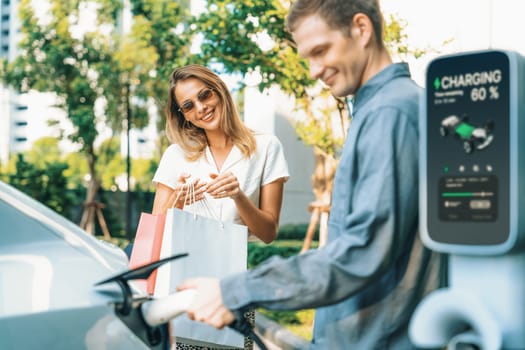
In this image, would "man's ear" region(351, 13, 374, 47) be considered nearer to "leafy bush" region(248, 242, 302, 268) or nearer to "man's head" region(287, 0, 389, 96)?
"man's head" region(287, 0, 389, 96)

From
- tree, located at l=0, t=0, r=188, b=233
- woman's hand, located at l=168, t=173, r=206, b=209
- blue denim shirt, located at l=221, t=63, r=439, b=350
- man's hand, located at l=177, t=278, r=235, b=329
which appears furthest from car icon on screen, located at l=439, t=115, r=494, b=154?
tree, located at l=0, t=0, r=188, b=233

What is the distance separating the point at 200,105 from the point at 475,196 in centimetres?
171

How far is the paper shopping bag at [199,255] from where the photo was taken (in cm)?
232

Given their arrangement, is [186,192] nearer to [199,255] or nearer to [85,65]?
[199,255]

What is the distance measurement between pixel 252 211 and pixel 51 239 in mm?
955

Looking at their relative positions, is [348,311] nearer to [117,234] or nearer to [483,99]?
[483,99]

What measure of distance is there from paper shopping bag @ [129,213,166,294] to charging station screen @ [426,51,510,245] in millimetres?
1356

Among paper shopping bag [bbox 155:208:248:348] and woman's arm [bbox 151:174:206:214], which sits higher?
woman's arm [bbox 151:174:206:214]

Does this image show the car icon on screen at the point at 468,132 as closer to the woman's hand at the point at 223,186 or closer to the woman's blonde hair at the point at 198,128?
the woman's hand at the point at 223,186

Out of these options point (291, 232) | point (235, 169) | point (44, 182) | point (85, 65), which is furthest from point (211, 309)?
point (44, 182)

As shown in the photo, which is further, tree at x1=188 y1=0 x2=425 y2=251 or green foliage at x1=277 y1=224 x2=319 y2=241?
green foliage at x1=277 y1=224 x2=319 y2=241

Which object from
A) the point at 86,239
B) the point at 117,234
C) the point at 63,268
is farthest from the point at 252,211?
the point at 117,234

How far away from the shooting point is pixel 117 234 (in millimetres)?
25719

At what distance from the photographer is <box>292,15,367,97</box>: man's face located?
148cm
